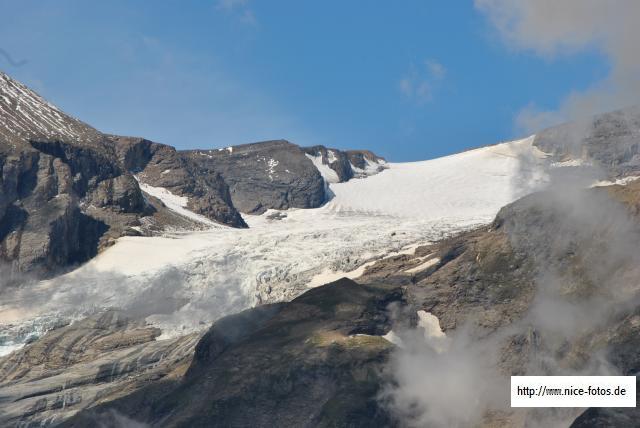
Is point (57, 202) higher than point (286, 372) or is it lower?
higher

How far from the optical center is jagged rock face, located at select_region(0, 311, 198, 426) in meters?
108

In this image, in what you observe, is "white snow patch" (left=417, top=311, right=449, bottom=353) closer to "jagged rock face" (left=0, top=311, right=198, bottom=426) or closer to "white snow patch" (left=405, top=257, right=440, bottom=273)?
"white snow patch" (left=405, top=257, right=440, bottom=273)

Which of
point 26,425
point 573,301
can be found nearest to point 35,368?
point 26,425

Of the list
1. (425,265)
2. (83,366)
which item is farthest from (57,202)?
(425,265)

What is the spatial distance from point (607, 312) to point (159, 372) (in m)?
50.3

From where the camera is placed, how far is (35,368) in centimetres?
12375

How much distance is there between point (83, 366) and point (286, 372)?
41970 mm

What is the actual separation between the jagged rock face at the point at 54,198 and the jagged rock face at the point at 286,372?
235 ft

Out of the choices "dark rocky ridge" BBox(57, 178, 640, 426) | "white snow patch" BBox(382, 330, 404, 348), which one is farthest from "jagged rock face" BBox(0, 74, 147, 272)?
"white snow patch" BBox(382, 330, 404, 348)

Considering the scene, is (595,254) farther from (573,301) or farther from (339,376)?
(339,376)

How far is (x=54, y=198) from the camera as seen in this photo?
17375 cm

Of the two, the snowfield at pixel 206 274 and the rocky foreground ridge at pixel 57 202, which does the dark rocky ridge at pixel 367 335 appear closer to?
the snowfield at pixel 206 274

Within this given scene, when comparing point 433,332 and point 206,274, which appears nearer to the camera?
point 433,332

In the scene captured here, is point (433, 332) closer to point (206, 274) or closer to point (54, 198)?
point (206, 274)
